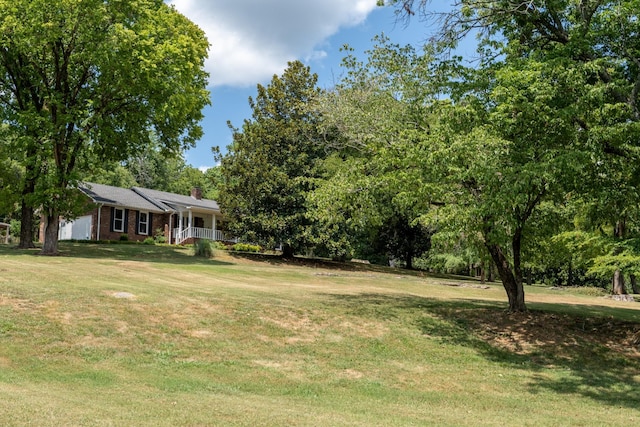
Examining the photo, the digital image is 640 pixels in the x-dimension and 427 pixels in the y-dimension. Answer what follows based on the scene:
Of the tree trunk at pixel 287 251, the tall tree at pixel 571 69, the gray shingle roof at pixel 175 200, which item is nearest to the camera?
the tall tree at pixel 571 69

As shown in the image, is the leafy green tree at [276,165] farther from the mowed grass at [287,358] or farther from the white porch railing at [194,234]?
the mowed grass at [287,358]

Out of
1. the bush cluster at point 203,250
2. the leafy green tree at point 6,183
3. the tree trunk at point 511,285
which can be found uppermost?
the leafy green tree at point 6,183

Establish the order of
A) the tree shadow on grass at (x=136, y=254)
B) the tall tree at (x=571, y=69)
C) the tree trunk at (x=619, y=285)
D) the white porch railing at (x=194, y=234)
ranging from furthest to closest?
the white porch railing at (x=194, y=234), the tree trunk at (x=619, y=285), the tree shadow on grass at (x=136, y=254), the tall tree at (x=571, y=69)

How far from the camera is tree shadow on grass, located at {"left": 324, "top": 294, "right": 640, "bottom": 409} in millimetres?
11211

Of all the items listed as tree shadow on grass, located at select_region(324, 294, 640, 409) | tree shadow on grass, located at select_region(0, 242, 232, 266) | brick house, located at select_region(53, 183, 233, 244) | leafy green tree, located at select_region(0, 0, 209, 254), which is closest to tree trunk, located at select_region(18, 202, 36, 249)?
tree shadow on grass, located at select_region(0, 242, 232, 266)

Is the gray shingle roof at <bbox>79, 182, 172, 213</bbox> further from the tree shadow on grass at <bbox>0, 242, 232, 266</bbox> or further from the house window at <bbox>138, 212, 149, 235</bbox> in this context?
the tree shadow on grass at <bbox>0, 242, 232, 266</bbox>

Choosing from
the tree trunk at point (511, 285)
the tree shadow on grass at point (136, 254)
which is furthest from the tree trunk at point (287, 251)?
the tree trunk at point (511, 285)

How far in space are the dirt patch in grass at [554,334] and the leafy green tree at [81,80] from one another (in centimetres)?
1675

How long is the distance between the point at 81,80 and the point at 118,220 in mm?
16636

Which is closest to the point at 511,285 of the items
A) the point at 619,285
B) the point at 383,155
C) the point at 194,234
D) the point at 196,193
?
the point at 383,155

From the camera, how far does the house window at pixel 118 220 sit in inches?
1598

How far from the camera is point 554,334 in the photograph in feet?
47.4

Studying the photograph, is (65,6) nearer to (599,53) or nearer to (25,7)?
(25,7)

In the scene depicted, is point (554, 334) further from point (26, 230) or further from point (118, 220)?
point (118, 220)
